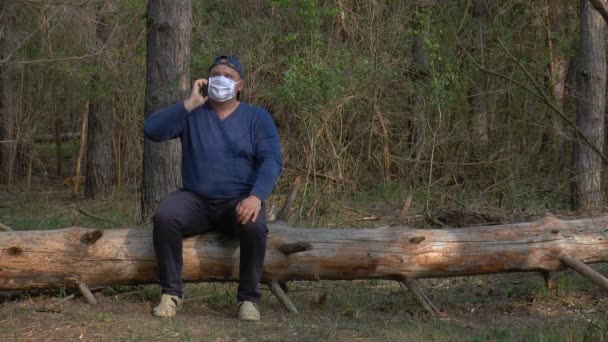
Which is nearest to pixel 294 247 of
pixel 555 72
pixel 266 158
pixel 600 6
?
pixel 266 158

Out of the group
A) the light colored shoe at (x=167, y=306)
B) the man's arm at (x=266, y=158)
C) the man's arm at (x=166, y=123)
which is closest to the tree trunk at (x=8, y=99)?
the man's arm at (x=166, y=123)

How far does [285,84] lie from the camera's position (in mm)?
12922

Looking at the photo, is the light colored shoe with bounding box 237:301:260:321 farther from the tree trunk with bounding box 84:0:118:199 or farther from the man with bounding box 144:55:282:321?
the tree trunk with bounding box 84:0:118:199

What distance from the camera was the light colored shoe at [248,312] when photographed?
20.7 ft

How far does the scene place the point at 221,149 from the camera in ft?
21.3

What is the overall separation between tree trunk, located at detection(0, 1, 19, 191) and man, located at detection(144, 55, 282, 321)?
6.21 m

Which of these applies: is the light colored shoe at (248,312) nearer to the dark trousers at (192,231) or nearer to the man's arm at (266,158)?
the dark trousers at (192,231)

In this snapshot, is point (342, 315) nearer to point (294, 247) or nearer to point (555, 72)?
point (294, 247)

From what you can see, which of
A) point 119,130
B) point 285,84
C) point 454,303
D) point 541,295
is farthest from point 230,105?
point 119,130

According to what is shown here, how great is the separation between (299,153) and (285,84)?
161 cm

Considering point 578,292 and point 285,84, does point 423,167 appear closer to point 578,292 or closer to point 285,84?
point 285,84

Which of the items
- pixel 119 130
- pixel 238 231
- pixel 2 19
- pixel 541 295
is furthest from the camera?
pixel 119 130

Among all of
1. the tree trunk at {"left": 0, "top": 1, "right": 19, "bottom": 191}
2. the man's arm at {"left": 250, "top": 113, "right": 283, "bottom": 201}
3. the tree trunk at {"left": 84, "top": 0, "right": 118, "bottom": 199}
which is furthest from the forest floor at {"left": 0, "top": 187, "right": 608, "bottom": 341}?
the tree trunk at {"left": 84, "top": 0, "right": 118, "bottom": 199}

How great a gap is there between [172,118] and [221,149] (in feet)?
1.31
